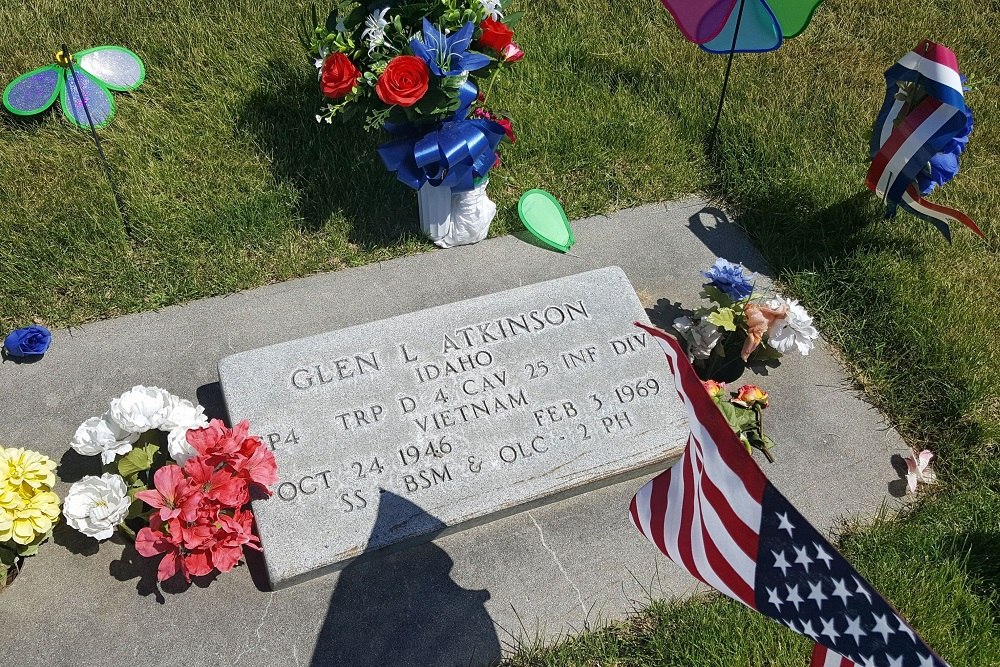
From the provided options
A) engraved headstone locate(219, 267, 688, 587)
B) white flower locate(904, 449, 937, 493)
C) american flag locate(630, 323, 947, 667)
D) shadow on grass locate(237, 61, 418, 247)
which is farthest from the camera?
shadow on grass locate(237, 61, 418, 247)

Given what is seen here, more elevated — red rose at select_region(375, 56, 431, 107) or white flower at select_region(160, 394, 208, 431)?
red rose at select_region(375, 56, 431, 107)

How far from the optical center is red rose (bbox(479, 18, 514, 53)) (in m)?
4.25

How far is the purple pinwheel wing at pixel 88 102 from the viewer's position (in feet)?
16.2

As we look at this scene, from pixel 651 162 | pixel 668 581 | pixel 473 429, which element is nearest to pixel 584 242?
pixel 651 162

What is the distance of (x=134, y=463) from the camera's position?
11.0ft

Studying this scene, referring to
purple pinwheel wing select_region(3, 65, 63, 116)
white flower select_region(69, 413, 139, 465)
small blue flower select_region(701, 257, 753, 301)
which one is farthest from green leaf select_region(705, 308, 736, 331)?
purple pinwheel wing select_region(3, 65, 63, 116)

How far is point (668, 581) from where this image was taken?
11.2 ft

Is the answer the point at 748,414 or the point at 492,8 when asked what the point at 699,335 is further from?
the point at 492,8

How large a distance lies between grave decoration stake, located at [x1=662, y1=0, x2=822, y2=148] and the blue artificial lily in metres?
1.28

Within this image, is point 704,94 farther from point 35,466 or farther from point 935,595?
point 35,466

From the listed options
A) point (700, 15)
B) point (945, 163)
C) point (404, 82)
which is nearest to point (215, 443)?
point (404, 82)

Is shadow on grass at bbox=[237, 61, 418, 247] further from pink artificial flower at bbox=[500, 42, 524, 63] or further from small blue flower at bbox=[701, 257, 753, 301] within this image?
small blue flower at bbox=[701, 257, 753, 301]

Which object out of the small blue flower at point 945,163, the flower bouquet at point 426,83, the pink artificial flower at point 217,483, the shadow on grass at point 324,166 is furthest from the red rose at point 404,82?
the small blue flower at point 945,163

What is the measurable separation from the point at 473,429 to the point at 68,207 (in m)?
2.64
